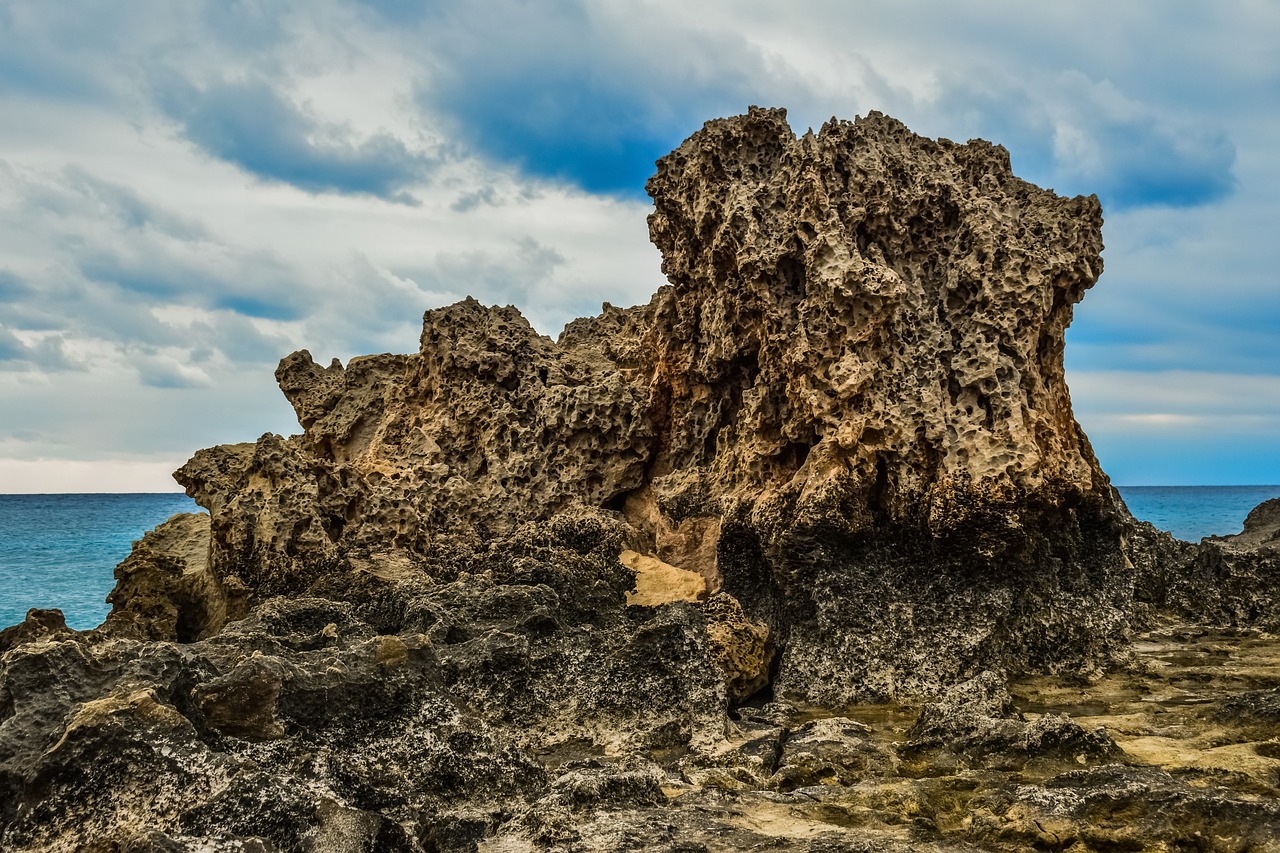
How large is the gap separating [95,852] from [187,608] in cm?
722

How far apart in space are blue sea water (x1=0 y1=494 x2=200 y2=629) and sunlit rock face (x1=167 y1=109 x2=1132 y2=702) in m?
14.6

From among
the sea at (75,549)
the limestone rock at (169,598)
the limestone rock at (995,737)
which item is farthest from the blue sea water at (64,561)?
the limestone rock at (995,737)

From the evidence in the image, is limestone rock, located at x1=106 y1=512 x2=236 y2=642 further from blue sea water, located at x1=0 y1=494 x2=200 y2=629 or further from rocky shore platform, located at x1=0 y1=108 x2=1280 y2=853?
blue sea water, located at x1=0 y1=494 x2=200 y2=629

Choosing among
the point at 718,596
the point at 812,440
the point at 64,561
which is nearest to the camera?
the point at 718,596

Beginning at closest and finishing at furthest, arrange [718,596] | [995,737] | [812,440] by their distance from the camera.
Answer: [995,737] → [718,596] → [812,440]

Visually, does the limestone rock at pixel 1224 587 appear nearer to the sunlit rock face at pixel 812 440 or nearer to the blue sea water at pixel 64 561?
the sunlit rock face at pixel 812 440

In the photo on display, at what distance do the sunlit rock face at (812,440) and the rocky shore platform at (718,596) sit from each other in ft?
0.12

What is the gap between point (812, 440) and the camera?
31.5 feet

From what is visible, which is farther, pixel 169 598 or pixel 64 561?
pixel 64 561

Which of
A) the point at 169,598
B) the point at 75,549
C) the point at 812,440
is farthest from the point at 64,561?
the point at 812,440

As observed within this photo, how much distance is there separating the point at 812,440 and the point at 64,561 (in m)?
38.3

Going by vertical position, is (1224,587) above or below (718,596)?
above

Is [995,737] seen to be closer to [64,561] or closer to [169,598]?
[169,598]

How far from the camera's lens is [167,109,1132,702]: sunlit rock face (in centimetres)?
857
